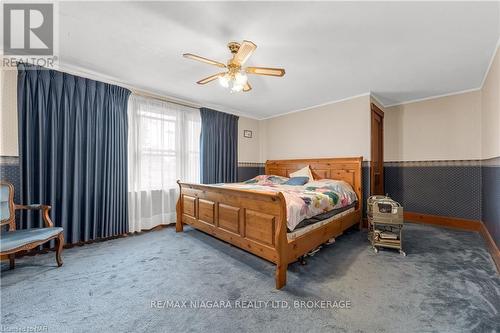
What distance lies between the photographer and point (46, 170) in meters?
2.81

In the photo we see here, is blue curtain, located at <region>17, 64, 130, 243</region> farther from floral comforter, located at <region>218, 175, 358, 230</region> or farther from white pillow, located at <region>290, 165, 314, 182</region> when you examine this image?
white pillow, located at <region>290, 165, 314, 182</region>

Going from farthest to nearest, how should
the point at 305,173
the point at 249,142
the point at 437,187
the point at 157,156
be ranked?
the point at 249,142 → the point at 305,173 → the point at 437,187 → the point at 157,156

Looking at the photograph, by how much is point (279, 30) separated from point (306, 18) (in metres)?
0.28

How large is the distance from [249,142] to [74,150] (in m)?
3.77

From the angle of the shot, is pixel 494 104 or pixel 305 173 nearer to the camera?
pixel 494 104

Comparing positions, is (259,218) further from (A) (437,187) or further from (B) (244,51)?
(A) (437,187)

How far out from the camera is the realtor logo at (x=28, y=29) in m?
1.93

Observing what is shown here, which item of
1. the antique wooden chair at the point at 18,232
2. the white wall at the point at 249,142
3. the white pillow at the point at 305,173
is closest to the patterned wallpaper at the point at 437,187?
the white pillow at the point at 305,173

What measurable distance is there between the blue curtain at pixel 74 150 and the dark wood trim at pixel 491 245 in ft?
16.6

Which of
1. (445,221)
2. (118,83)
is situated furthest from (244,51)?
(445,221)

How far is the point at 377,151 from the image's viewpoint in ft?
14.6

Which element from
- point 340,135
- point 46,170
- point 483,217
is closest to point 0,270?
point 46,170

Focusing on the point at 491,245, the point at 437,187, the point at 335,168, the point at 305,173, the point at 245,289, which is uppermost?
the point at 335,168

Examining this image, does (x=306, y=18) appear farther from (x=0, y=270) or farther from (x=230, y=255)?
(x=0, y=270)
